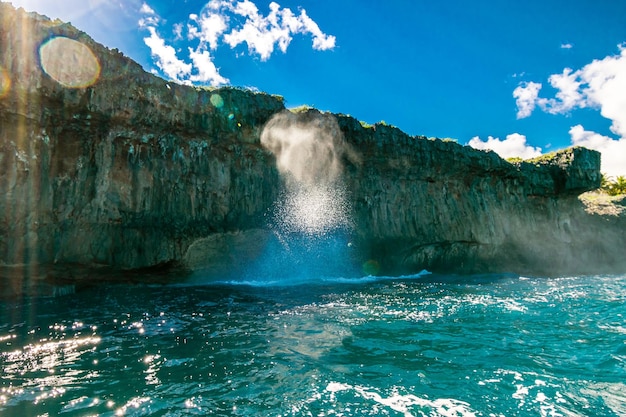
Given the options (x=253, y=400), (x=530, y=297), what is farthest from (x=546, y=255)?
(x=253, y=400)

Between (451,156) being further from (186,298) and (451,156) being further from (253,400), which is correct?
(253,400)

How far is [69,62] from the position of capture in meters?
17.1

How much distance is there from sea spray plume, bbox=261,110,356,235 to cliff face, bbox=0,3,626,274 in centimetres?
64

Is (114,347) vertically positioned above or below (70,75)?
below

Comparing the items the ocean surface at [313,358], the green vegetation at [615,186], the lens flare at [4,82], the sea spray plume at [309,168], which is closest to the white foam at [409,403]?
the ocean surface at [313,358]

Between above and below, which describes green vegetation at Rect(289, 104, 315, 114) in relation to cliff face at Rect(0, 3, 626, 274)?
above

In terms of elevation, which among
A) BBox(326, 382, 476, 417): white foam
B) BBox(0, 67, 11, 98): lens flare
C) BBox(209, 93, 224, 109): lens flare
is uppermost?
BBox(209, 93, 224, 109): lens flare

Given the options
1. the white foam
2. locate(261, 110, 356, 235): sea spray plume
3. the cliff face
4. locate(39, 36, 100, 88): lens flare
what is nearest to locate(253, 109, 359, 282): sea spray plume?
locate(261, 110, 356, 235): sea spray plume

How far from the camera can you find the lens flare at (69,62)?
16516mm

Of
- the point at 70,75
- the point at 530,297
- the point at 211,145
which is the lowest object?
the point at 530,297

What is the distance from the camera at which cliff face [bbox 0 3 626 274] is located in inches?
658

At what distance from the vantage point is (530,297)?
16.8 metres

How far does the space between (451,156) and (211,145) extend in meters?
19.0

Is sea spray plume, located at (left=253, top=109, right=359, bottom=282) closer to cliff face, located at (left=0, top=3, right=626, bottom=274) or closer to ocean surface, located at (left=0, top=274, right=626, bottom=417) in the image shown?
cliff face, located at (left=0, top=3, right=626, bottom=274)
